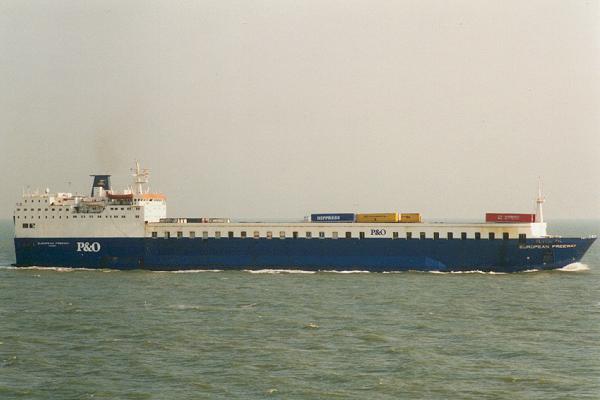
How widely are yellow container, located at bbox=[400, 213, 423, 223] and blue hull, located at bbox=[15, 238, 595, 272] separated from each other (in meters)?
2.35

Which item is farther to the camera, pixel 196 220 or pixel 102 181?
pixel 102 181

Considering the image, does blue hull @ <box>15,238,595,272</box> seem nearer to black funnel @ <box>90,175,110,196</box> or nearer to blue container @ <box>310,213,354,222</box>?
blue container @ <box>310,213,354,222</box>

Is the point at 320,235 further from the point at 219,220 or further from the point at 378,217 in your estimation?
the point at 219,220

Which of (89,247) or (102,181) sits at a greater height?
(102,181)

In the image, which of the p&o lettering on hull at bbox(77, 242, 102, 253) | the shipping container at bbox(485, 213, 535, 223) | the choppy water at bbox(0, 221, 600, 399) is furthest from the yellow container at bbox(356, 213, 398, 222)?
the p&o lettering on hull at bbox(77, 242, 102, 253)

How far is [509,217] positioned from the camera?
59969mm

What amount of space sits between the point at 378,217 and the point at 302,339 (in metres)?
29.2

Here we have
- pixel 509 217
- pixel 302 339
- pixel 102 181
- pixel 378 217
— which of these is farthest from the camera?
pixel 102 181

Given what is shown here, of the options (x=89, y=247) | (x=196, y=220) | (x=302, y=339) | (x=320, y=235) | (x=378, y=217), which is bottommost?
(x=302, y=339)

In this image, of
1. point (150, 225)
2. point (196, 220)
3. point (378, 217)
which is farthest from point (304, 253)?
point (150, 225)

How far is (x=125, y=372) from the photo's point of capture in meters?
27.9

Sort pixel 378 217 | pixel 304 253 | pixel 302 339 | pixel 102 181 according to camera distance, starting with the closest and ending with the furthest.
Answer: pixel 302 339
pixel 304 253
pixel 378 217
pixel 102 181

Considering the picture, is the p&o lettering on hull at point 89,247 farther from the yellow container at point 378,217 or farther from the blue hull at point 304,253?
the yellow container at point 378,217

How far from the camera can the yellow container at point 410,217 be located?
6072 cm
